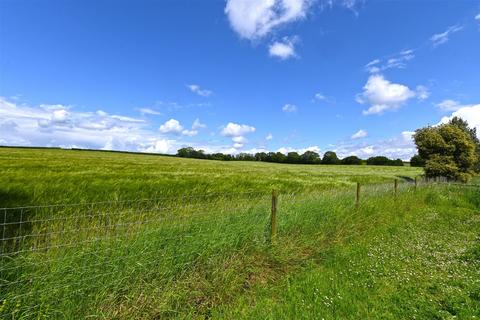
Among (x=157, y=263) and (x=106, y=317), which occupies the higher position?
(x=157, y=263)

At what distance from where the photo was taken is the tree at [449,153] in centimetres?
2547

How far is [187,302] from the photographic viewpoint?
423 centimetres

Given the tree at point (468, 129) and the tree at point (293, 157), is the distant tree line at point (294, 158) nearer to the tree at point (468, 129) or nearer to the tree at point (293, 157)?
the tree at point (293, 157)

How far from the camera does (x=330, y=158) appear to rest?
110 m

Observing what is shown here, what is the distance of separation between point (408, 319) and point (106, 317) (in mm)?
3911

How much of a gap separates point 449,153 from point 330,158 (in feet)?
280

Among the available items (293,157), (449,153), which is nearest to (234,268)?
(449,153)

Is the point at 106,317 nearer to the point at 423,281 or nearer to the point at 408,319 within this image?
the point at 408,319

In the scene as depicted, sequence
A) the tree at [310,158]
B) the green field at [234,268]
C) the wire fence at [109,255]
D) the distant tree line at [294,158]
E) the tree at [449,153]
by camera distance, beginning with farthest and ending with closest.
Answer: the tree at [310,158] → the distant tree line at [294,158] → the tree at [449,153] → the green field at [234,268] → the wire fence at [109,255]

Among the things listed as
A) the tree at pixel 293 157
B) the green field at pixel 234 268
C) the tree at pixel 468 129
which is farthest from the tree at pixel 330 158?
the green field at pixel 234 268

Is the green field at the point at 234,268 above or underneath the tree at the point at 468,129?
underneath

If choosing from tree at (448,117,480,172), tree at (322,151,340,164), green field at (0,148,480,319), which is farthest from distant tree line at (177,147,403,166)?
green field at (0,148,480,319)

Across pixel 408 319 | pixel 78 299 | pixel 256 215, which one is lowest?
pixel 408 319

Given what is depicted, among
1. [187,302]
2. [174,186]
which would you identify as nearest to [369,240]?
[187,302]
